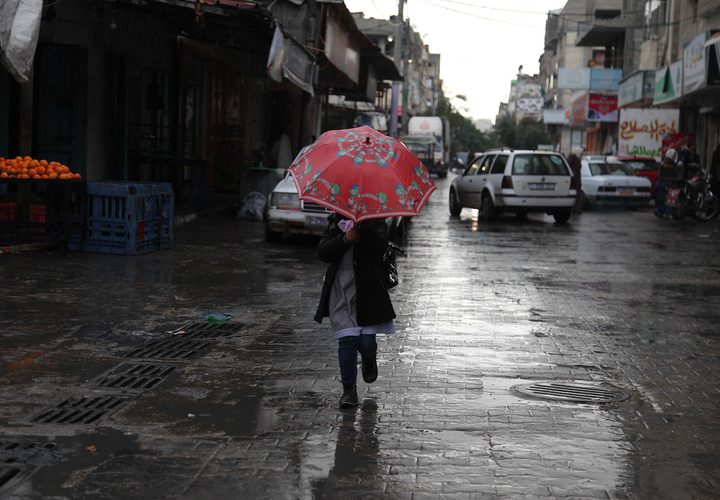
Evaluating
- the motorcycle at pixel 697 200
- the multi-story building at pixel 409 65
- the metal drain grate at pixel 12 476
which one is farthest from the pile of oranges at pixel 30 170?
the multi-story building at pixel 409 65

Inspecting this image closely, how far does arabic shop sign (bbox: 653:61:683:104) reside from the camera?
33.0 m

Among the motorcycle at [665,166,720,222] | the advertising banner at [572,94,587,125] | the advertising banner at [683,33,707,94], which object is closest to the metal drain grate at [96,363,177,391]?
the motorcycle at [665,166,720,222]

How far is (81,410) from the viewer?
5754 millimetres

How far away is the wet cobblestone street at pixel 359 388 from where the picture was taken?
15.4ft

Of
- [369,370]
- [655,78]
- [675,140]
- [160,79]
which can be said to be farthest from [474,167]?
[369,370]

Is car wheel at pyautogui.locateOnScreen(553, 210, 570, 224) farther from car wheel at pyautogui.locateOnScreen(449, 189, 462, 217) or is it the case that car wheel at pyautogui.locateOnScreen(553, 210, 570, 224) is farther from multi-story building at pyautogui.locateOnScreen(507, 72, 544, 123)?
multi-story building at pyautogui.locateOnScreen(507, 72, 544, 123)

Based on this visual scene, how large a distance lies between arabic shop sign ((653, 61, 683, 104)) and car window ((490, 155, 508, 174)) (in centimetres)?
1088

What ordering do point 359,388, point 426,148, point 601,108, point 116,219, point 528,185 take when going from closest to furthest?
point 359,388
point 116,219
point 528,185
point 601,108
point 426,148

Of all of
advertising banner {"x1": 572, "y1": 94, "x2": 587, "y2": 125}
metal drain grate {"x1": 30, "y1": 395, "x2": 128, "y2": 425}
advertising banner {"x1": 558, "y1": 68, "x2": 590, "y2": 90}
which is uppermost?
advertising banner {"x1": 558, "y1": 68, "x2": 590, "y2": 90}

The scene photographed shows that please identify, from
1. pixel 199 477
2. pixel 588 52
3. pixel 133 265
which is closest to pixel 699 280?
pixel 133 265

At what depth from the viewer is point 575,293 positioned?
1150cm

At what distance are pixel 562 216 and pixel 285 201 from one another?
385 inches

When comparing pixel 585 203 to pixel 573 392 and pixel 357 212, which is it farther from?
pixel 357 212

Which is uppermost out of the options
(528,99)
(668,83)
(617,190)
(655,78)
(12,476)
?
(528,99)
